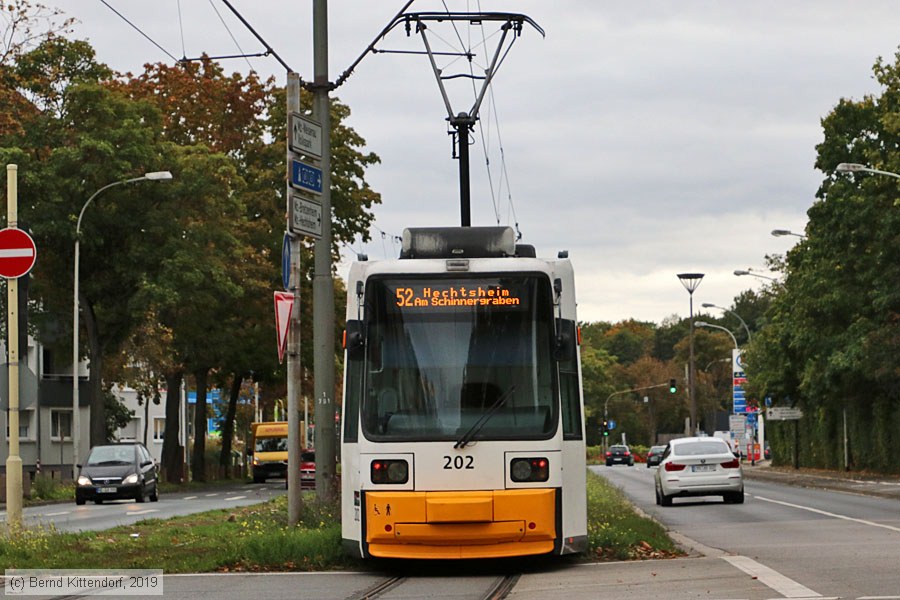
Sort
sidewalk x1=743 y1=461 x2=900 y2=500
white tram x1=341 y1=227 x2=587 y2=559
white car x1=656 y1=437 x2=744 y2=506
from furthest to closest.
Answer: sidewalk x1=743 y1=461 x2=900 y2=500, white car x1=656 y1=437 x2=744 y2=506, white tram x1=341 y1=227 x2=587 y2=559

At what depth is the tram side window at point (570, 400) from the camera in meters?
15.3

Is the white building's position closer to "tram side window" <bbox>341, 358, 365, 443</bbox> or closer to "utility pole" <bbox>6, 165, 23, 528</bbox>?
"utility pole" <bbox>6, 165, 23, 528</bbox>

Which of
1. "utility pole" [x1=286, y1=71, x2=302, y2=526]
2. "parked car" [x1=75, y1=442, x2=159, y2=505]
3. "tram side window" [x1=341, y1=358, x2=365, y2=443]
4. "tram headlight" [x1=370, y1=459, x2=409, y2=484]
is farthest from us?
"parked car" [x1=75, y1=442, x2=159, y2=505]

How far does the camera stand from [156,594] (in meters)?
13.2

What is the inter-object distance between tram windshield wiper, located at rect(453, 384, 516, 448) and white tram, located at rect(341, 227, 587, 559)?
1cm

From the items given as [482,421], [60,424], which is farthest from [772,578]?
[60,424]

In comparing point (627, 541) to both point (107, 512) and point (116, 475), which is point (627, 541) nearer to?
point (107, 512)

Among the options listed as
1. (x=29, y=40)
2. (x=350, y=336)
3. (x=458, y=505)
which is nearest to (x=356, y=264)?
(x=350, y=336)

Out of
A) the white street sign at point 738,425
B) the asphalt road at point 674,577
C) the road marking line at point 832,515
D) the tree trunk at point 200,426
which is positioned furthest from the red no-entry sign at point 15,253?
the white street sign at point 738,425

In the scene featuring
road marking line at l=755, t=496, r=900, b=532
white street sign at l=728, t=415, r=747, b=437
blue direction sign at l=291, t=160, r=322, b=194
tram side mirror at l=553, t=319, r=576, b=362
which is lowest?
road marking line at l=755, t=496, r=900, b=532

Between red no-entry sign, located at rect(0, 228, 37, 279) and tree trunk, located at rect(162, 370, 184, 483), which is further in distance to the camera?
tree trunk, located at rect(162, 370, 184, 483)

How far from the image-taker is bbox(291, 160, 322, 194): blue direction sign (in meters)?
18.8

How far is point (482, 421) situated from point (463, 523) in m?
1.00

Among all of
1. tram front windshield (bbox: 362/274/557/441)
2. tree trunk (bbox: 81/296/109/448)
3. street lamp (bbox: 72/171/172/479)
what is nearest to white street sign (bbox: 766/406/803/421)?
tree trunk (bbox: 81/296/109/448)
